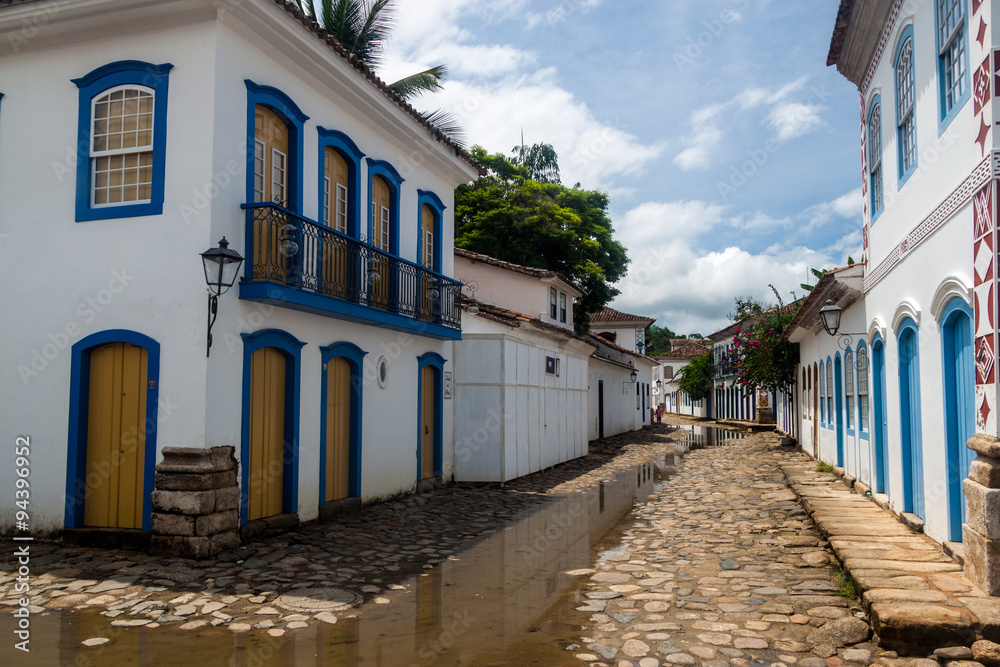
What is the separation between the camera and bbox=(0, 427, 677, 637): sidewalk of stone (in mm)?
5859

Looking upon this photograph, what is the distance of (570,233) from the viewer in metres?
28.3

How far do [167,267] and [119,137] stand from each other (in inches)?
71.2

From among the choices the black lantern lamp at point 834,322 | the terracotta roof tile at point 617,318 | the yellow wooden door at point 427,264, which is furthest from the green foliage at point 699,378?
the yellow wooden door at point 427,264

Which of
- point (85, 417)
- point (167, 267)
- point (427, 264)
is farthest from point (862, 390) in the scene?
point (85, 417)

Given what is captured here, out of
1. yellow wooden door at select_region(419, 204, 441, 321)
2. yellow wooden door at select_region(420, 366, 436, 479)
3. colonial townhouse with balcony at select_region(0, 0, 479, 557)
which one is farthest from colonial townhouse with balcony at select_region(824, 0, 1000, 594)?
yellow wooden door at select_region(420, 366, 436, 479)

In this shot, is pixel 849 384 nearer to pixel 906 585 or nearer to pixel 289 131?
pixel 906 585

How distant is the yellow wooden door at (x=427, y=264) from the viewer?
40.1ft

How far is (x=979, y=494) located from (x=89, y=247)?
901cm

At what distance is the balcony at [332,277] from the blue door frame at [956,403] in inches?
263

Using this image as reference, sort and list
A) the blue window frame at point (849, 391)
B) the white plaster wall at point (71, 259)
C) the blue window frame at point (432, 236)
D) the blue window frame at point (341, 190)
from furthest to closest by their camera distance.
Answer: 1. the blue window frame at point (432, 236)
2. the blue window frame at point (849, 391)
3. the blue window frame at point (341, 190)
4. the white plaster wall at point (71, 259)

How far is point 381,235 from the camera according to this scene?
39.0 ft

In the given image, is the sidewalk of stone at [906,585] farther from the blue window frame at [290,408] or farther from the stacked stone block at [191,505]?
the blue window frame at [290,408]

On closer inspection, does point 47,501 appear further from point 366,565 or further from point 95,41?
point 95,41

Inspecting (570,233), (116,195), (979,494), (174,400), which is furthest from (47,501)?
(570,233)
